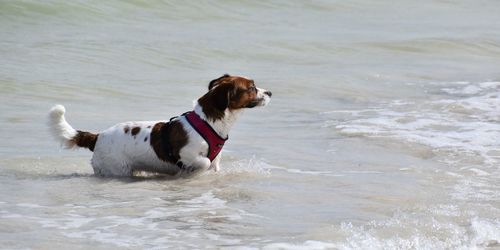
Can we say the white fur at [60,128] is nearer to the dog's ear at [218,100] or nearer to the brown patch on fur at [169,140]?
the brown patch on fur at [169,140]

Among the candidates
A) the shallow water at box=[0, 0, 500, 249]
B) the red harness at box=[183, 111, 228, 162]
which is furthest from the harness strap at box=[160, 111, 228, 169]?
the shallow water at box=[0, 0, 500, 249]

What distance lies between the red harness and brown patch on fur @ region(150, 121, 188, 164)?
0.33 feet

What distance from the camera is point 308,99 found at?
41.7 feet

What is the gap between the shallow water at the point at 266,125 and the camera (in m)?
6.23

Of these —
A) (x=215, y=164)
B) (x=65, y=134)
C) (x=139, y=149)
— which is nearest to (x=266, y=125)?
(x=215, y=164)

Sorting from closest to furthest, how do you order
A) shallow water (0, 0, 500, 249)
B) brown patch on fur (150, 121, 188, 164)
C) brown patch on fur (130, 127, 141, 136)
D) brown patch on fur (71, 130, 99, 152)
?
shallow water (0, 0, 500, 249) < brown patch on fur (150, 121, 188, 164) < brown patch on fur (130, 127, 141, 136) < brown patch on fur (71, 130, 99, 152)

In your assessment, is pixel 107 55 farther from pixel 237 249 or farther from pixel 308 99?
pixel 237 249

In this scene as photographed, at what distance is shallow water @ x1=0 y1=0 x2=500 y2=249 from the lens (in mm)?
6234

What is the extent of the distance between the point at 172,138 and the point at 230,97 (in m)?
0.55

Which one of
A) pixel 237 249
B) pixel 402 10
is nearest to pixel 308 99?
pixel 237 249

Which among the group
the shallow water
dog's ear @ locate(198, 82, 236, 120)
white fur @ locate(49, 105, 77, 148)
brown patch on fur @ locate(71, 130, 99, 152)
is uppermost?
dog's ear @ locate(198, 82, 236, 120)

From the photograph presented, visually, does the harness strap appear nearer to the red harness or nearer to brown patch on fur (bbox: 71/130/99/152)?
the red harness

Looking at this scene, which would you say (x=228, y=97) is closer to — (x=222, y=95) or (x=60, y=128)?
(x=222, y=95)

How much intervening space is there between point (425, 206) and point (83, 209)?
7.70 ft
